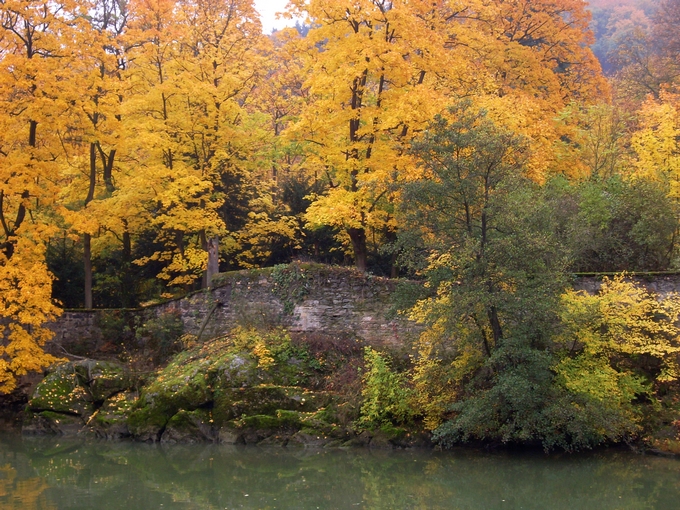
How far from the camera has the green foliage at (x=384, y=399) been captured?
1573cm

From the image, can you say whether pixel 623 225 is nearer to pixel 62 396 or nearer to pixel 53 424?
pixel 62 396

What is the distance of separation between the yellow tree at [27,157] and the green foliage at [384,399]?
846 centimetres

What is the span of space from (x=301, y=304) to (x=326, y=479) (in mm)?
6105

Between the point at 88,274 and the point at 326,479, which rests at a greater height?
the point at 88,274

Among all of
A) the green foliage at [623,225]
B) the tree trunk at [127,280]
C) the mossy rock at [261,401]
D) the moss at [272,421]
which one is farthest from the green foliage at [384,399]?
the tree trunk at [127,280]

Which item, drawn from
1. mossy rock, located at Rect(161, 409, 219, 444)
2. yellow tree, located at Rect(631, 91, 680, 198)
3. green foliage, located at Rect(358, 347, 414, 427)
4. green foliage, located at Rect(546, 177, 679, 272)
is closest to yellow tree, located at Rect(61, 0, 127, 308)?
mossy rock, located at Rect(161, 409, 219, 444)

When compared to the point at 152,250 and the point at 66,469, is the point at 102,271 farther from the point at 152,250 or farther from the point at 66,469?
the point at 66,469

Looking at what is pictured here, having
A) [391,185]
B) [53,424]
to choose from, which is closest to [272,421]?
[53,424]

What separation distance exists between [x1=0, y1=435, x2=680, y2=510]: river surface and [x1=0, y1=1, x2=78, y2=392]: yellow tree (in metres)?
3.30

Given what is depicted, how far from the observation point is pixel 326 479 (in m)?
13.5

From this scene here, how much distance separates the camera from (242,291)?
19.6 meters

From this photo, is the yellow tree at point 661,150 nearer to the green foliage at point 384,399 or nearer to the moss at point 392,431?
the green foliage at point 384,399

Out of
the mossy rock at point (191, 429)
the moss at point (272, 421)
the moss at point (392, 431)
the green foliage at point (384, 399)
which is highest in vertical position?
the green foliage at point (384, 399)

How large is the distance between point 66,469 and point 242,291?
6688 mm
